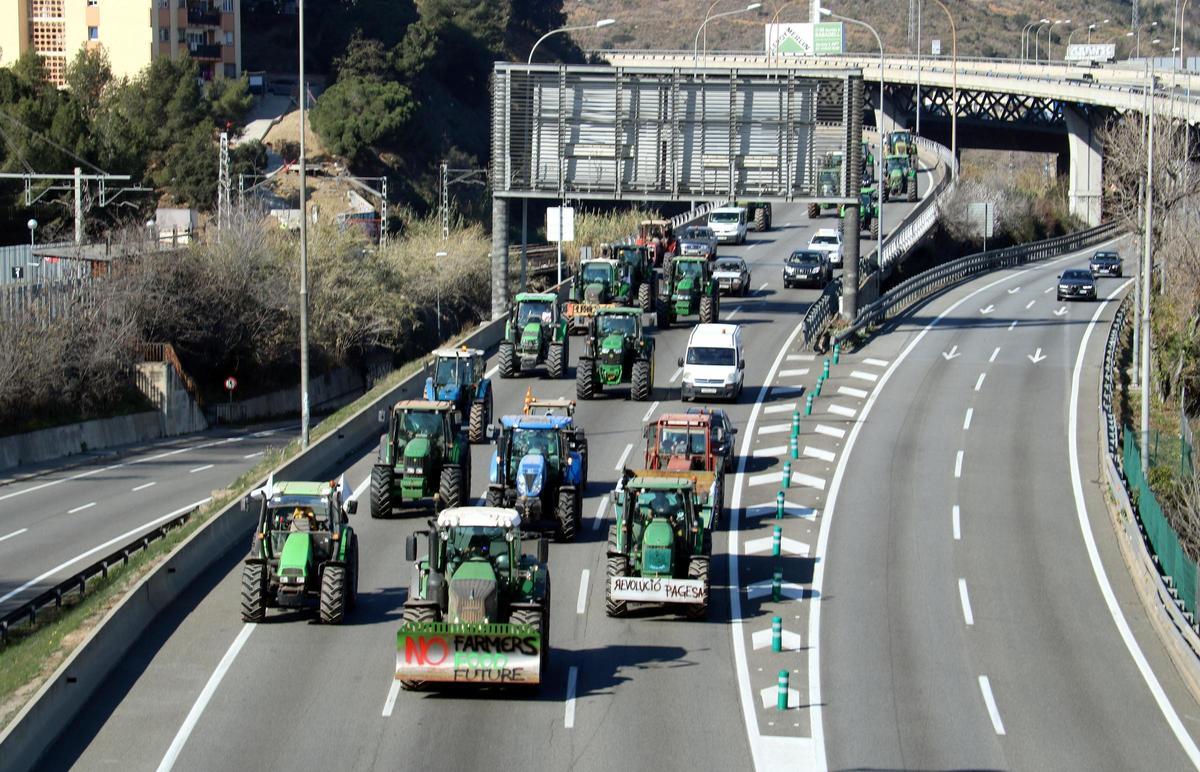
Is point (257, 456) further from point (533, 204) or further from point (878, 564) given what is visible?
point (533, 204)

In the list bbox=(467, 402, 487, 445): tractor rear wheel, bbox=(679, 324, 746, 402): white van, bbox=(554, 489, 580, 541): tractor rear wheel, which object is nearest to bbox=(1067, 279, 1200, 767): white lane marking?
bbox=(679, 324, 746, 402): white van

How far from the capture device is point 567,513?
30.9m

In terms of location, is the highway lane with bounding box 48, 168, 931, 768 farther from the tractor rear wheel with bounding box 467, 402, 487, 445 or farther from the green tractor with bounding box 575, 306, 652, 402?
the green tractor with bounding box 575, 306, 652, 402

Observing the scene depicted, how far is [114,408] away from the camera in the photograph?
59.5m

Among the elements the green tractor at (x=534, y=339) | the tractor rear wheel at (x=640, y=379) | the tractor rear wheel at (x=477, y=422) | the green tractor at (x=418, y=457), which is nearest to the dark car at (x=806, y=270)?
the green tractor at (x=534, y=339)

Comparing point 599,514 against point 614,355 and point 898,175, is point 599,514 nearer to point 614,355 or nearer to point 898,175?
point 614,355

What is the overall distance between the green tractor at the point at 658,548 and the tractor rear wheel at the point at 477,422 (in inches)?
532

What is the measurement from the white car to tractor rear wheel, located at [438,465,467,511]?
41.3 metres

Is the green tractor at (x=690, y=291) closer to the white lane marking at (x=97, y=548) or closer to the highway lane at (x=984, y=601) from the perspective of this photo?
the highway lane at (x=984, y=601)

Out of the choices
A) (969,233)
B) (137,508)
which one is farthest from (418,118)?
(137,508)

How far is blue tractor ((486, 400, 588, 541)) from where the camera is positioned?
30.7 meters

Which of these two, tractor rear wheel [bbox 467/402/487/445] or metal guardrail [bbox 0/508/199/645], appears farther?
tractor rear wheel [bbox 467/402/487/445]

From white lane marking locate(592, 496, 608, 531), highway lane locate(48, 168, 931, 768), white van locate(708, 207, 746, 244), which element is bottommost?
highway lane locate(48, 168, 931, 768)

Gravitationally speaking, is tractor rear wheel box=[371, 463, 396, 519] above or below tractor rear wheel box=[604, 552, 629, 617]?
above
